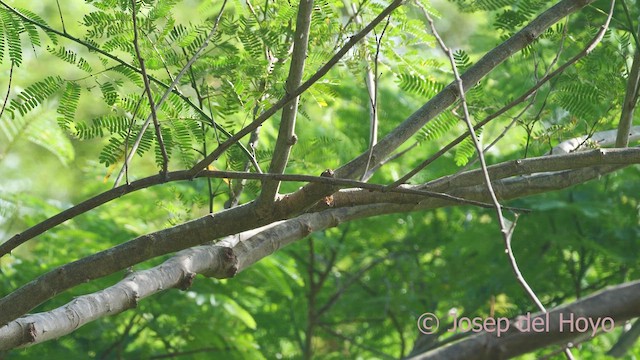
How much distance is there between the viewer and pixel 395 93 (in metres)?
6.36

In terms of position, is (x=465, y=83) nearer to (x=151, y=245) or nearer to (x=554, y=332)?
(x=151, y=245)

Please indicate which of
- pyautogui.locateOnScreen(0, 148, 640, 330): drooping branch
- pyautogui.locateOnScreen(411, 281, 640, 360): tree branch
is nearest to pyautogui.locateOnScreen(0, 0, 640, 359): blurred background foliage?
pyautogui.locateOnScreen(0, 148, 640, 330): drooping branch

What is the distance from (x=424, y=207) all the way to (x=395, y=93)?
3.44m

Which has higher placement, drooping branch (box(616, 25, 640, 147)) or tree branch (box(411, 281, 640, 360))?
drooping branch (box(616, 25, 640, 147))

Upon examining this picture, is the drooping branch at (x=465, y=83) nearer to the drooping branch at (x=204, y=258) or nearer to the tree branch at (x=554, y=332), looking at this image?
the drooping branch at (x=204, y=258)

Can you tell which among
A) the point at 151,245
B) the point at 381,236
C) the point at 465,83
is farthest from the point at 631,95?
the point at 381,236

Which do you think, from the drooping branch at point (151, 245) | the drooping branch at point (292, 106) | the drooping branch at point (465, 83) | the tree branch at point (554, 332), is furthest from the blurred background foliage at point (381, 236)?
the tree branch at point (554, 332)

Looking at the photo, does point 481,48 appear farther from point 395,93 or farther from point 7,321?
point 7,321

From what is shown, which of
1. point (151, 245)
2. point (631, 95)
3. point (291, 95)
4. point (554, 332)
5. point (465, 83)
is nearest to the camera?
point (554, 332)

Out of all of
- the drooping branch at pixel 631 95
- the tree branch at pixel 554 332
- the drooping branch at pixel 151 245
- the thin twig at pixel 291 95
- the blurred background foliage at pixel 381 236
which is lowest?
the tree branch at pixel 554 332

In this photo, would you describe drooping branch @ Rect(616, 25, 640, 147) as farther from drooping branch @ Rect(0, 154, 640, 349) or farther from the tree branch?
the tree branch

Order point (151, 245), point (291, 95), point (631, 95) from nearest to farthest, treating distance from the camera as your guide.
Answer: point (291, 95)
point (151, 245)
point (631, 95)

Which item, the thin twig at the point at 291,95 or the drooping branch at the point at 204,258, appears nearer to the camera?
the thin twig at the point at 291,95

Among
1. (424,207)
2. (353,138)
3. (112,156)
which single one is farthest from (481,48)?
(112,156)
